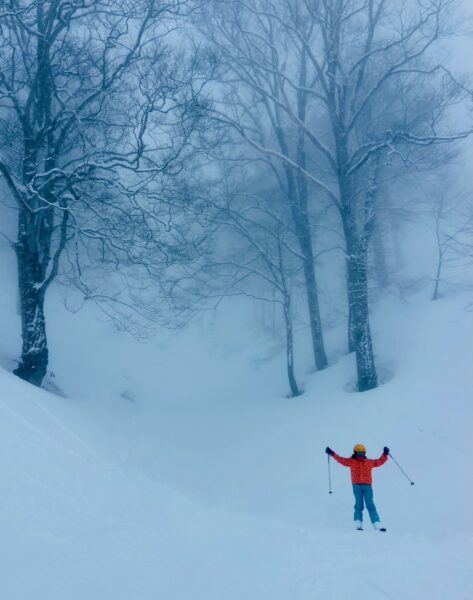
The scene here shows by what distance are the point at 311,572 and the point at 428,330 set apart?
10903 millimetres

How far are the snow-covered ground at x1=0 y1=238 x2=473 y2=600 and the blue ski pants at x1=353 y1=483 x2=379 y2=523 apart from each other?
59 centimetres

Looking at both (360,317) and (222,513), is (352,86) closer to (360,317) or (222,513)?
(360,317)

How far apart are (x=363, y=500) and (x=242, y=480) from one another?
148 inches

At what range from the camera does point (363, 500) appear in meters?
7.96

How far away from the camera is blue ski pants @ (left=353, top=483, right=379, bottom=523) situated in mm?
7832

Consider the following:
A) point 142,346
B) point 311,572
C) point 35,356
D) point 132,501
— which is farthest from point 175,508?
point 142,346

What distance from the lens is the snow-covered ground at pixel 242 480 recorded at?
15.7ft

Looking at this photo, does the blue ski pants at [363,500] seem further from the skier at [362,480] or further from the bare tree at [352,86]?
the bare tree at [352,86]

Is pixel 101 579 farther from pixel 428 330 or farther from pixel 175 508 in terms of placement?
pixel 428 330

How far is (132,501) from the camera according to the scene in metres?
6.98

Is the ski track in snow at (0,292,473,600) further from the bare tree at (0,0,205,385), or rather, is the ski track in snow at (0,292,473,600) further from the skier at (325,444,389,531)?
the bare tree at (0,0,205,385)

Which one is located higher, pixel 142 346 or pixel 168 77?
pixel 168 77

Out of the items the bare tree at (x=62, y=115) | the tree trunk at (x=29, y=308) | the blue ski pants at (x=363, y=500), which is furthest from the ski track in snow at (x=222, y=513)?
the bare tree at (x=62, y=115)

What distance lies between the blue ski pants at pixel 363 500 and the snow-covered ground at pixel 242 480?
1.94ft
